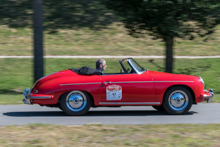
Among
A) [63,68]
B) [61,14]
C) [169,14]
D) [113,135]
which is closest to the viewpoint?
[113,135]

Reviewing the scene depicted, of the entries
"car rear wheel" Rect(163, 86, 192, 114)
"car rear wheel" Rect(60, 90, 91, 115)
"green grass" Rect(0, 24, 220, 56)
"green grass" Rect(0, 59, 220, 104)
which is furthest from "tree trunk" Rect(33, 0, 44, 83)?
"green grass" Rect(0, 24, 220, 56)

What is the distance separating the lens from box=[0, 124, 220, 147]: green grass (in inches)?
205

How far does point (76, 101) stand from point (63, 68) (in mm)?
8458

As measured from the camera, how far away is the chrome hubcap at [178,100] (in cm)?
797

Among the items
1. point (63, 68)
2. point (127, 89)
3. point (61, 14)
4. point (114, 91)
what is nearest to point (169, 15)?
point (127, 89)

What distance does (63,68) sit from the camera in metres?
16.1

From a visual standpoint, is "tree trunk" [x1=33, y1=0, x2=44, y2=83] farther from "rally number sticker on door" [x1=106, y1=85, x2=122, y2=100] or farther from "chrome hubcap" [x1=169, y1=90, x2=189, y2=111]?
"chrome hubcap" [x1=169, y1=90, x2=189, y2=111]

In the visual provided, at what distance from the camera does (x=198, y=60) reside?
17.8 m

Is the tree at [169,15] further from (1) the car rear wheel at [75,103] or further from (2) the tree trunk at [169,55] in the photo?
(1) the car rear wheel at [75,103]

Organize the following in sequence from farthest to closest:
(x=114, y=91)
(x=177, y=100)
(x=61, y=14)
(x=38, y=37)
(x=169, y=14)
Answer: (x=61, y=14) < (x=38, y=37) < (x=169, y=14) < (x=177, y=100) < (x=114, y=91)

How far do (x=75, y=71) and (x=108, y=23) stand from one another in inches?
636

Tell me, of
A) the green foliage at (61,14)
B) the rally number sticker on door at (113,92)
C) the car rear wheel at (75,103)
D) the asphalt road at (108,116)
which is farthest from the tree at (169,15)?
the green foliage at (61,14)

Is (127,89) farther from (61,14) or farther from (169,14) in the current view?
(61,14)

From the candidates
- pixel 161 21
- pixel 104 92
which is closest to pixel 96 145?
pixel 104 92
